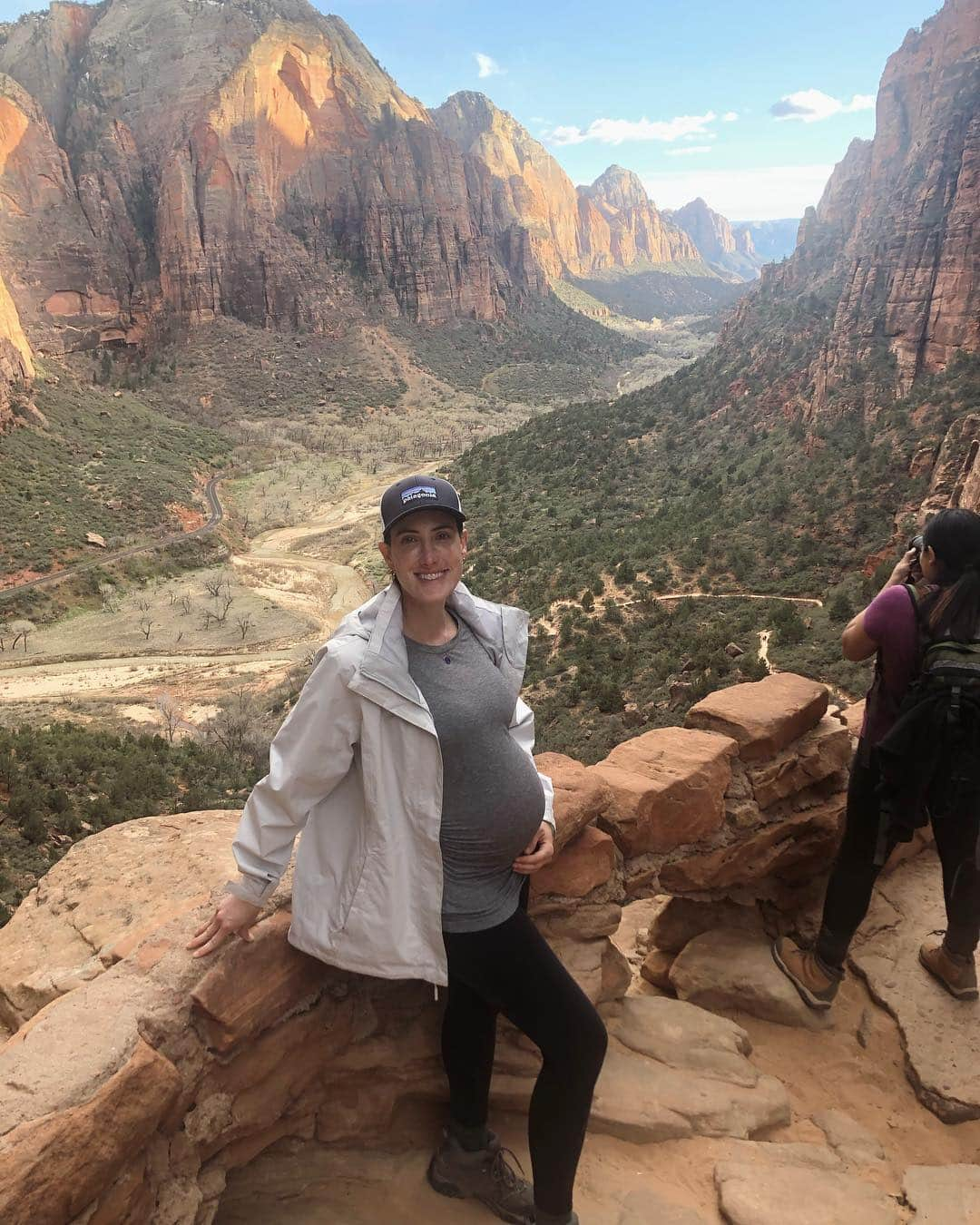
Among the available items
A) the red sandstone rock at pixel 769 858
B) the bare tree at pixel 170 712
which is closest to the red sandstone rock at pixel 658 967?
the red sandstone rock at pixel 769 858

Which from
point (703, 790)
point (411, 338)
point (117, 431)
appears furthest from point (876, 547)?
point (411, 338)

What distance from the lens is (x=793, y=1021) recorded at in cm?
376

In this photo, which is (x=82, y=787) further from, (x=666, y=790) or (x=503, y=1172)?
(x=503, y=1172)

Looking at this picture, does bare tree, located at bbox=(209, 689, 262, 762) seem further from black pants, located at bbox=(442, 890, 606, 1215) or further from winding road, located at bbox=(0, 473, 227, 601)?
black pants, located at bbox=(442, 890, 606, 1215)

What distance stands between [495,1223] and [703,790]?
2075 millimetres

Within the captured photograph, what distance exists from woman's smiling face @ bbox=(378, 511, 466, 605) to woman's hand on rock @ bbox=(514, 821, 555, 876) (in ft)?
2.90

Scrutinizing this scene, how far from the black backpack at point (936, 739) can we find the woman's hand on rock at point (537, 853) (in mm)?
1484

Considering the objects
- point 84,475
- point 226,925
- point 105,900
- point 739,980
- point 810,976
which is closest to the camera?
point 226,925

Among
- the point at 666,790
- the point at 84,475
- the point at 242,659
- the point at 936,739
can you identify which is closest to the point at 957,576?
the point at 936,739

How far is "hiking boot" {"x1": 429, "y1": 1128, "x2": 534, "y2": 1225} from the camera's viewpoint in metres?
2.52

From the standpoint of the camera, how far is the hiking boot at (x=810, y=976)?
3.71 metres

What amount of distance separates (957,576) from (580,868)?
199 cm

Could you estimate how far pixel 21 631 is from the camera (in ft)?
A: 87.1

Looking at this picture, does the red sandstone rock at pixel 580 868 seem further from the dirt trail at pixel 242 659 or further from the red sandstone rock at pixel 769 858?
the dirt trail at pixel 242 659
